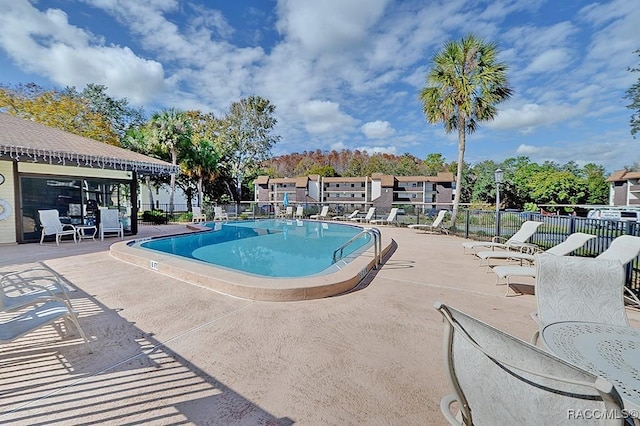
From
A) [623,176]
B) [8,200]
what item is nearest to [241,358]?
[8,200]

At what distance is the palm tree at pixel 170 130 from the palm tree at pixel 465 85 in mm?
13208

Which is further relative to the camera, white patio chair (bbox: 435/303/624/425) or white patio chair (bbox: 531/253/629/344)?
white patio chair (bbox: 531/253/629/344)

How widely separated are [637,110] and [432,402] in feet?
55.0

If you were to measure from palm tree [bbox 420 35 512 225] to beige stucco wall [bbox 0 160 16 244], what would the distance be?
47.9 feet

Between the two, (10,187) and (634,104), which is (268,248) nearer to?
(10,187)

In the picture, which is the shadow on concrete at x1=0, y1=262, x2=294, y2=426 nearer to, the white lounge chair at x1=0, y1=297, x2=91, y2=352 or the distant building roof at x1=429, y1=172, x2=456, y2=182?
the white lounge chair at x1=0, y1=297, x2=91, y2=352

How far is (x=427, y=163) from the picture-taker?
58.8 meters

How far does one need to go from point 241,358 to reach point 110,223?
975 centimetres

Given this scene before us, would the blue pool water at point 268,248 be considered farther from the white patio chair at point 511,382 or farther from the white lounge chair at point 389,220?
the white patio chair at point 511,382

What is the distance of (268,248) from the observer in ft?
30.9

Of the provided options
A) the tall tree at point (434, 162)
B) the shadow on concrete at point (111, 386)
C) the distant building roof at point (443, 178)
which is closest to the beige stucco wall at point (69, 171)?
the shadow on concrete at point (111, 386)

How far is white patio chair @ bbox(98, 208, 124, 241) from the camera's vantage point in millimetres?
9477

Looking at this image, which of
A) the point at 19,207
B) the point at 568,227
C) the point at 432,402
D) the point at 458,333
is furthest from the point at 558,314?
the point at 19,207

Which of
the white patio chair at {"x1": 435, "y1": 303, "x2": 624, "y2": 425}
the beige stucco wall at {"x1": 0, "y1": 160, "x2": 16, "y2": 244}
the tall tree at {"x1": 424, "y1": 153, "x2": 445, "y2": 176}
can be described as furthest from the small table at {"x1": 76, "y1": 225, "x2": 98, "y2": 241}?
the tall tree at {"x1": 424, "y1": 153, "x2": 445, "y2": 176}
